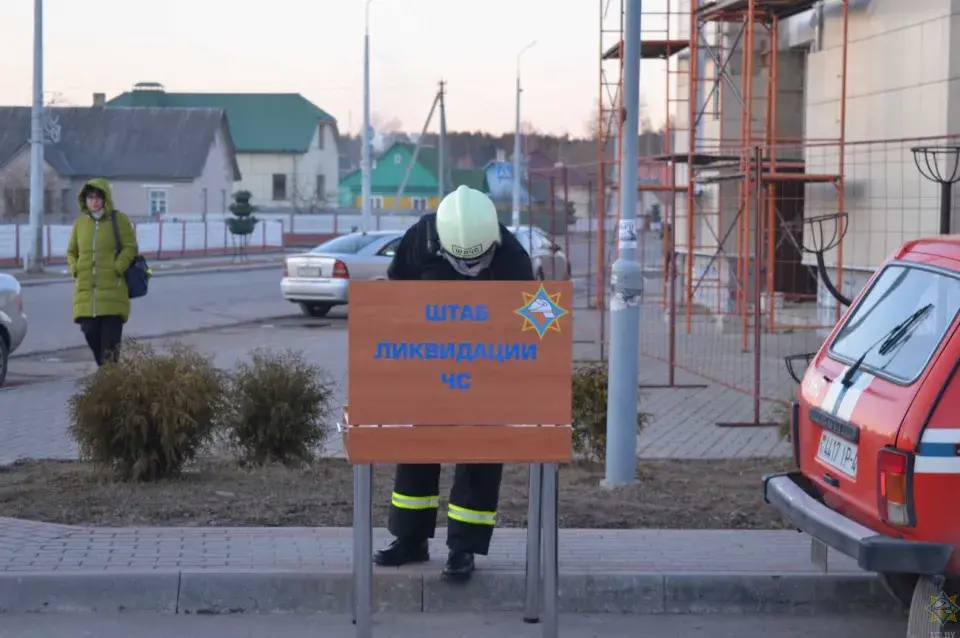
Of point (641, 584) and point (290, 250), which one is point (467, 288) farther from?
point (290, 250)

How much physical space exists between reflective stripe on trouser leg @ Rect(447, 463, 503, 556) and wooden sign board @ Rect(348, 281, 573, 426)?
93cm

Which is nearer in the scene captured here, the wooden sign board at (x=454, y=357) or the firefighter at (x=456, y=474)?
the wooden sign board at (x=454, y=357)

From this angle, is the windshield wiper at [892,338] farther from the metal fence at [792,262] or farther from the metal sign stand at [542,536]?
the metal fence at [792,262]

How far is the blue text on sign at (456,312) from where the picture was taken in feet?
16.6

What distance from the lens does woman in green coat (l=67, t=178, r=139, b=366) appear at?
1102 cm

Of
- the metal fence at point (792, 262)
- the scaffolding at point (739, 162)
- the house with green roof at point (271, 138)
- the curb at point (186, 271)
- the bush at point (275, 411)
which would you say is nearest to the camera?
the bush at point (275, 411)

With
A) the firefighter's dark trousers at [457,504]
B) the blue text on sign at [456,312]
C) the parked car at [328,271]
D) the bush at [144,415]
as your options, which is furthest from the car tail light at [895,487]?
the parked car at [328,271]

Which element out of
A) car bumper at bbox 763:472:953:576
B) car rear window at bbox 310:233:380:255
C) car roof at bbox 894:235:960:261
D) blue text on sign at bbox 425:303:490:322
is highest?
car roof at bbox 894:235:960:261

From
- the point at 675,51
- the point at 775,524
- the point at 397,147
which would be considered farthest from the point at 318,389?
the point at 397,147

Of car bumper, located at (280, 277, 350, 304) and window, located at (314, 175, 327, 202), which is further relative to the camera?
window, located at (314, 175, 327, 202)

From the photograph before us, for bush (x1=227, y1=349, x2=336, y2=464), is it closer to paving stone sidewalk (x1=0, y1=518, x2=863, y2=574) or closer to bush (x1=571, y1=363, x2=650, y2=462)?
paving stone sidewalk (x1=0, y1=518, x2=863, y2=574)

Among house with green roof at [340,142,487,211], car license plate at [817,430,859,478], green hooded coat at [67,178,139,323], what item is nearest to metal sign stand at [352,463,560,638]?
car license plate at [817,430,859,478]

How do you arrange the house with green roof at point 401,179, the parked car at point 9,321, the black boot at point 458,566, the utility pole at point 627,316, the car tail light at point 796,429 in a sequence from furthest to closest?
1. the house with green roof at point 401,179
2. the parked car at point 9,321
3. the utility pole at point 627,316
4. the car tail light at point 796,429
5. the black boot at point 458,566

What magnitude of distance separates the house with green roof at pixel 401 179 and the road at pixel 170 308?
65859 mm
